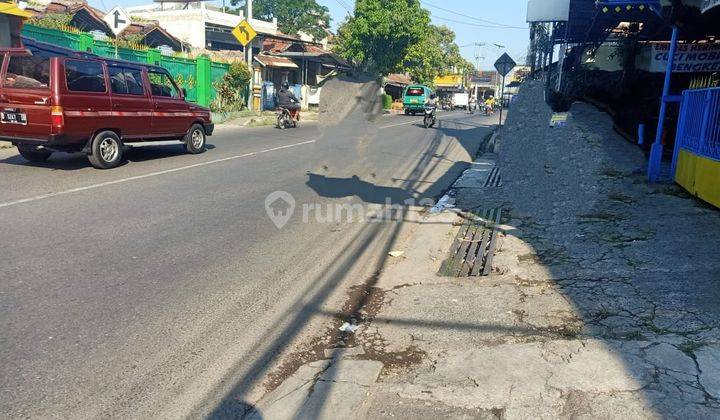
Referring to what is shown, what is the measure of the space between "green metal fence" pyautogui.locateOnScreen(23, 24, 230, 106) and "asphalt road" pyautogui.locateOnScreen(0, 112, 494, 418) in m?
9.44

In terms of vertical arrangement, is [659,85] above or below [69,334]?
above

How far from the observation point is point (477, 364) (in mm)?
3432

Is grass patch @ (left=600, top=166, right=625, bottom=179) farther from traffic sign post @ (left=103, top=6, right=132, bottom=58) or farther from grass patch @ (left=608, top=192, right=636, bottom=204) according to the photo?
traffic sign post @ (left=103, top=6, right=132, bottom=58)

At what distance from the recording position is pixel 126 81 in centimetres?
1098

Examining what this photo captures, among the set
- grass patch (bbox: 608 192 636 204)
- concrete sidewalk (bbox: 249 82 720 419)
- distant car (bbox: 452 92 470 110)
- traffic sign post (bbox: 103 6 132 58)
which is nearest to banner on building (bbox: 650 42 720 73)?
grass patch (bbox: 608 192 636 204)

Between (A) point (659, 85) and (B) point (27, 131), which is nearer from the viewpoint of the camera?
(B) point (27, 131)

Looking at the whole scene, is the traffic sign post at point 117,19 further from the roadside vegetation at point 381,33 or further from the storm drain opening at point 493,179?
the roadside vegetation at point 381,33

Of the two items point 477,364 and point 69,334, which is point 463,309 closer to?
point 477,364

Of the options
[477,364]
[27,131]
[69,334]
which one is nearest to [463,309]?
[477,364]

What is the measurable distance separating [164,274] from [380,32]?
34.9 meters

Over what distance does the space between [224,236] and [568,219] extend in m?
4.47

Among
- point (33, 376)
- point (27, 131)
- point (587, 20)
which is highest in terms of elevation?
Answer: point (587, 20)

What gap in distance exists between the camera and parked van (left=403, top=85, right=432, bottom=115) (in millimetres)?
36031

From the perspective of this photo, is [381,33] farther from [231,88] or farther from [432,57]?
[432,57]
